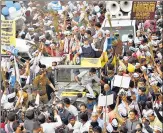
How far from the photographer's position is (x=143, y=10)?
33.3 ft

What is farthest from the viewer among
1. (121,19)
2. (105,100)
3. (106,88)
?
(121,19)

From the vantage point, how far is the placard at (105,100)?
993 cm

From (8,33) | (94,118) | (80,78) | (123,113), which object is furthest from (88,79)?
(8,33)

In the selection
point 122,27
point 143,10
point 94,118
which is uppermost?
point 143,10

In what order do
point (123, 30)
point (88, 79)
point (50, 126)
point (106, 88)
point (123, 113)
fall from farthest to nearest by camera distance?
point (123, 30) → point (88, 79) → point (106, 88) → point (123, 113) → point (50, 126)

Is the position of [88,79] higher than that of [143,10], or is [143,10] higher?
[143,10]

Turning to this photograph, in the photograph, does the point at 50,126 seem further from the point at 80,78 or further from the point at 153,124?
the point at 153,124

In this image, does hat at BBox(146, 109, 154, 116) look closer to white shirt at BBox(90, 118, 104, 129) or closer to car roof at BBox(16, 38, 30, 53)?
white shirt at BBox(90, 118, 104, 129)

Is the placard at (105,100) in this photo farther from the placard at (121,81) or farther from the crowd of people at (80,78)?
the placard at (121,81)

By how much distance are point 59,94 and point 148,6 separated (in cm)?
214

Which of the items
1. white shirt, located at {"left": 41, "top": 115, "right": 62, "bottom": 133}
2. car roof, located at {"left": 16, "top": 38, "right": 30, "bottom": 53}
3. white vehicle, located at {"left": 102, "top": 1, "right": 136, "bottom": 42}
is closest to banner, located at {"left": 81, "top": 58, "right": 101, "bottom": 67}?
white vehicle, located at {"left": 102, "top": 1, "right": 136, "bottom": 42}

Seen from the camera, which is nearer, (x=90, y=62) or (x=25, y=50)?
(x=90, y=62)

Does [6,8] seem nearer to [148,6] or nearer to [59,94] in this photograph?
[59,94]

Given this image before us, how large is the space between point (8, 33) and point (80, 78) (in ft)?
5.03
